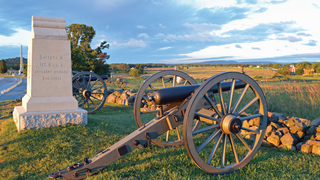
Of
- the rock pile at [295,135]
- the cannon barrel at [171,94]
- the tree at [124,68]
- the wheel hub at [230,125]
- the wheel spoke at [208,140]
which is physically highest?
the tree at [124,68]

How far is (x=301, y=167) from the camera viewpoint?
380cm

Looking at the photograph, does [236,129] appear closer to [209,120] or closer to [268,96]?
[209,120]

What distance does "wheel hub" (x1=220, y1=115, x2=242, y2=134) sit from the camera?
10.8 feet

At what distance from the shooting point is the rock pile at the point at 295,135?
465 centimetres

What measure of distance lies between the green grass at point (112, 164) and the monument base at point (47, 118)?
0.71 ft

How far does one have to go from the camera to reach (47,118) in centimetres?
584

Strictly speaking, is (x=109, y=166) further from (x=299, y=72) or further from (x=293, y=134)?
(x=299, y=72)

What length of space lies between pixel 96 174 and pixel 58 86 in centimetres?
373

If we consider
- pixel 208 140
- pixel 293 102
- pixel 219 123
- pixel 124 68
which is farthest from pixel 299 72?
pixel 208 140

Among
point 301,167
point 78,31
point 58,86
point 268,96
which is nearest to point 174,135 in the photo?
point 301,167

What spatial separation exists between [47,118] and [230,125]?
4.75 meters

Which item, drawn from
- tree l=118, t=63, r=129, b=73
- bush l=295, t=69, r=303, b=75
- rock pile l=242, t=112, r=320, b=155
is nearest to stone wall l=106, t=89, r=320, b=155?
rock pile l=242, t=112, r=320, b=155

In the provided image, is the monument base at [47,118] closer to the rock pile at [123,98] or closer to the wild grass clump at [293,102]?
the rock pile at [123,98]

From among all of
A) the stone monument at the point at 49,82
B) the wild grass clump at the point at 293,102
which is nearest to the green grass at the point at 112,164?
the stone monument at the point at 49,82
